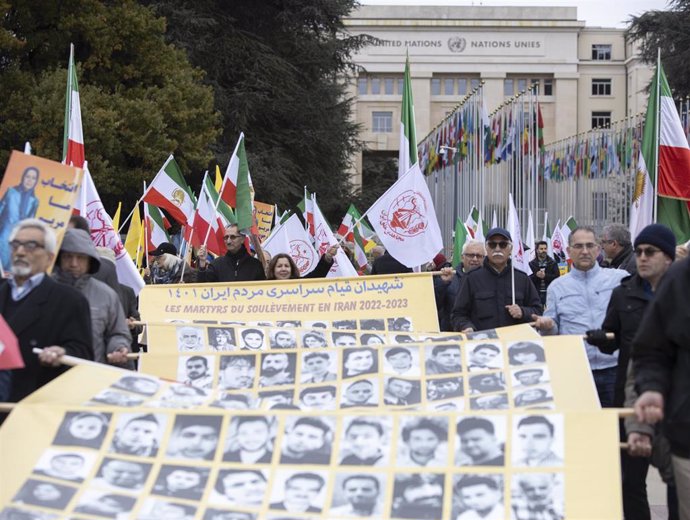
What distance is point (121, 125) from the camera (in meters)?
28.8

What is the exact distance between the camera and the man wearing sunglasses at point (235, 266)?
A: 10.6 m

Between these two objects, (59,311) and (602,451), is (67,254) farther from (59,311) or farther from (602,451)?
(602,451)

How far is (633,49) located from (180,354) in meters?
86.7

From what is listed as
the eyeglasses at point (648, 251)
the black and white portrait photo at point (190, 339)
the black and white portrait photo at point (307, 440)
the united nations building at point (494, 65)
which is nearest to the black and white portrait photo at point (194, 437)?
the black and white portrait photo at point (307, 440)

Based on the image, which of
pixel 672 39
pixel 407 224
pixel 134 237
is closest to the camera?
pixel 407 224

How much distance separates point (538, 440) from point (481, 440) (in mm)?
203

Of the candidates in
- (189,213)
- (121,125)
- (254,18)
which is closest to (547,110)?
(254,18)

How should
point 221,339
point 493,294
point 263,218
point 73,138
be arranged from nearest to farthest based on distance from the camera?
point 493,294
point 221,339
point 73,138
point 263,218

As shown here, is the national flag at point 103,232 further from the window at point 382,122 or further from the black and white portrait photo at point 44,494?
the window at point 382,122

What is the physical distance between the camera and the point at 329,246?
14.3m

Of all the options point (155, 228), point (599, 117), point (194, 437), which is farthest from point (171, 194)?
point (599, 117)

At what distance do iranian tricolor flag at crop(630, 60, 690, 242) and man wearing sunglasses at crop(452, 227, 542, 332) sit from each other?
2.91 metres

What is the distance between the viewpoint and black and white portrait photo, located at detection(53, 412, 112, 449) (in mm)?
4520

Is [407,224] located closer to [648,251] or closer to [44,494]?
[648,251]
